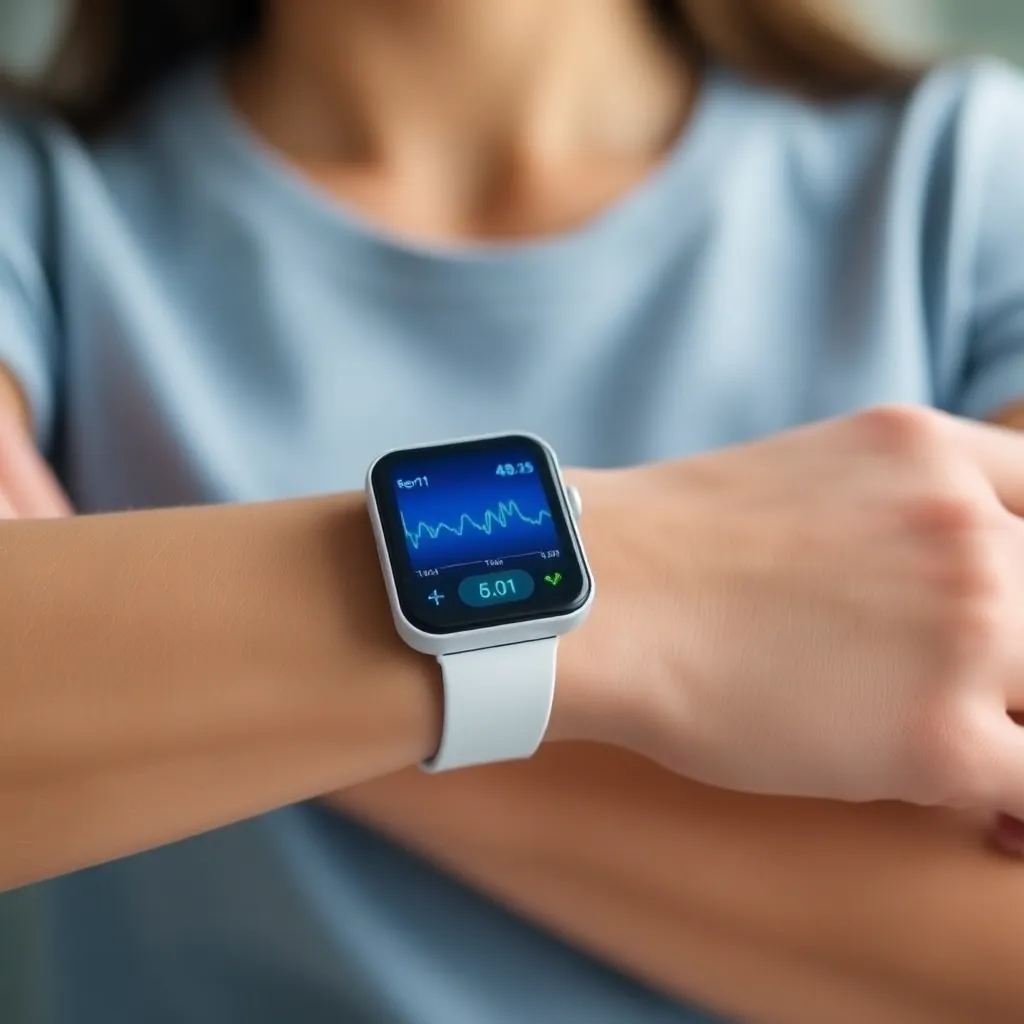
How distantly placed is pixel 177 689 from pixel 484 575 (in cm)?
15

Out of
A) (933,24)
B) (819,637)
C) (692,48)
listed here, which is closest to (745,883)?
(819,637)

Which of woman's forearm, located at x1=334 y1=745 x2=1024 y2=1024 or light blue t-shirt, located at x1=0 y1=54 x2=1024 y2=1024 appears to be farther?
light blue t-shirt, located at x1=0 y1=54 x2=1024 y2=1024

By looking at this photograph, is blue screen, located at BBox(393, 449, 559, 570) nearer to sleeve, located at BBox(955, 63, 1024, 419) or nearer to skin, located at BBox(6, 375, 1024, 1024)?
skin, located at BBox(6, 375, 1024, 1024)

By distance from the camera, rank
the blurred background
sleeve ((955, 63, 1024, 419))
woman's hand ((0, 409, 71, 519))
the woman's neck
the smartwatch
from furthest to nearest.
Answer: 1. the blurred background
2. the woman's neck
3. sleeve ((955, 63, 1024, 419))
4. woman's hand ((0, 409, 71, 519))
5. the smartwatch

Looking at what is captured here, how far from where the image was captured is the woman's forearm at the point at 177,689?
17.6 inches

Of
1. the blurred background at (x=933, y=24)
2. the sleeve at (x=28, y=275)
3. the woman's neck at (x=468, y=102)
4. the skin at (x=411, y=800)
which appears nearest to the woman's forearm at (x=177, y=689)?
the skin at (x=411, y=800)

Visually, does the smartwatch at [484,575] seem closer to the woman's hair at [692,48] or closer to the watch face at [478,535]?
the watch face at [478,535]

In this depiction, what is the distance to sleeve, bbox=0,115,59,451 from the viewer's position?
2.27 feet

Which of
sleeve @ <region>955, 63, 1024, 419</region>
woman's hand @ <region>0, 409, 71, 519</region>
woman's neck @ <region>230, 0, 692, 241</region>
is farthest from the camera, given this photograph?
woman's neck @ <region>230, 0, 692, 241</region>

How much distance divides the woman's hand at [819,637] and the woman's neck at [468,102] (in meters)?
0.41

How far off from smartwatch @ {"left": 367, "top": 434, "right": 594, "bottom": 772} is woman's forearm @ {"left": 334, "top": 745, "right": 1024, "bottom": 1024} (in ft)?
0.17

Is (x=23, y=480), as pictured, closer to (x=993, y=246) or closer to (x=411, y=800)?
(x=411, y=800)

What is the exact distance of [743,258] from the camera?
2.55ft

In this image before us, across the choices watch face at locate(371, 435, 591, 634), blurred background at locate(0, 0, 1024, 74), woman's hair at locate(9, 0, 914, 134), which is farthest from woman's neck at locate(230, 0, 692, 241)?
watch face at locate(371, 435, 591, 634)
